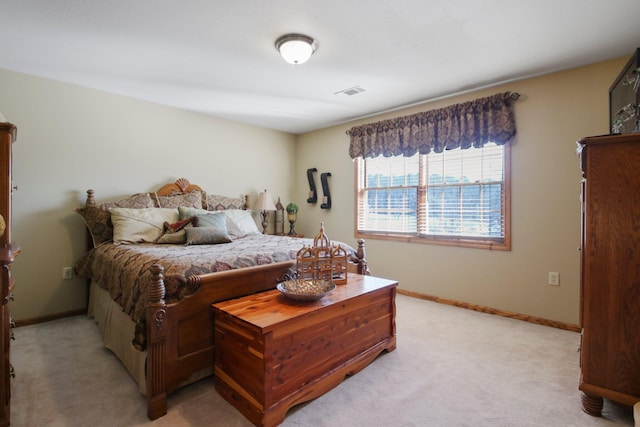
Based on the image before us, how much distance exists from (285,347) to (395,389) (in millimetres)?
771

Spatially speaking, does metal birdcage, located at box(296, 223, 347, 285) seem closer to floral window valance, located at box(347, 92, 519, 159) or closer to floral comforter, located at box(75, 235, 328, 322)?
floral comforter, located at box(75, 235, 328, 322)

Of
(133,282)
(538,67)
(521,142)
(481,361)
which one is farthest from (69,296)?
A: (538,67)

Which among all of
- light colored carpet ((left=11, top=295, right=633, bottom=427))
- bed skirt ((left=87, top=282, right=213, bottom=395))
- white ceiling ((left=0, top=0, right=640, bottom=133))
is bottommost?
light colored carpet ((left=11, top=295, right=633, bottom=427))

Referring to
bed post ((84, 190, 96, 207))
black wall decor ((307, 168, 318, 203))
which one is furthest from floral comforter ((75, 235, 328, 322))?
black wall decor ((307, 168, 318, 203))

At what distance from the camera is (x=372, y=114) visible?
4.11m

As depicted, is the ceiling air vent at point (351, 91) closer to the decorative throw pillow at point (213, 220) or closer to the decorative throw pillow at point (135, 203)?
the decorative throw pillow at point (213, 220)

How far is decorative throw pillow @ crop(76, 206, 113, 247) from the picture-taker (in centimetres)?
296

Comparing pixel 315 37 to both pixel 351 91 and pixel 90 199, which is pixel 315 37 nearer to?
pixel 351 91

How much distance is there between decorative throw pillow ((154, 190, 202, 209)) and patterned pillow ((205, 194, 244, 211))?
0.17 meters

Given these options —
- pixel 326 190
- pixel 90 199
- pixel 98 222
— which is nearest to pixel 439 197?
pixel 326 190

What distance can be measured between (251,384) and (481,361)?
1616 millimetres

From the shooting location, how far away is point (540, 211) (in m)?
2.91

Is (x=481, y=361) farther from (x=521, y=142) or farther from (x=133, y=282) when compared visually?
(x=133, y=282)

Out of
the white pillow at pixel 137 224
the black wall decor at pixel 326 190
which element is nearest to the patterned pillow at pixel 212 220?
the white pillow at pixel 137 224
